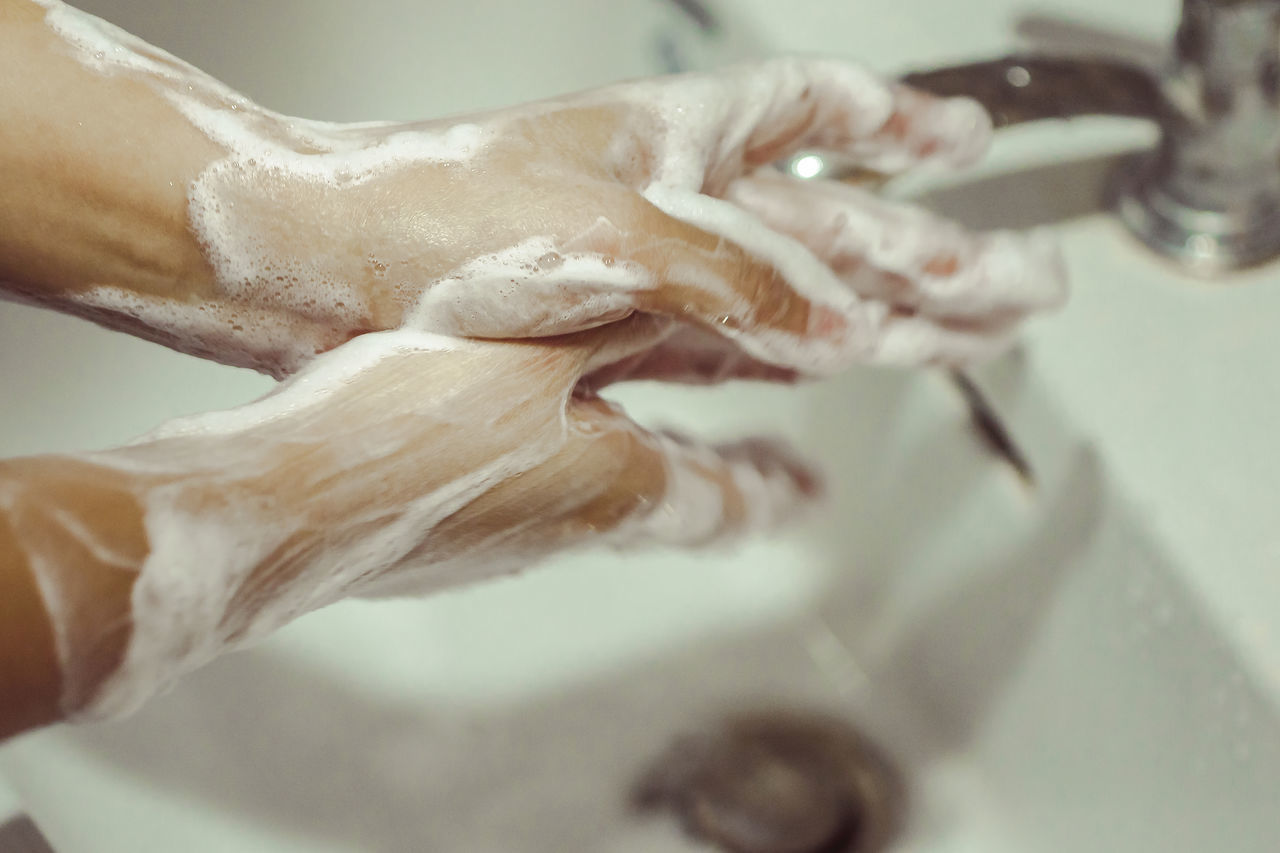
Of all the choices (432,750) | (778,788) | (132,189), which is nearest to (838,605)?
(778,788)

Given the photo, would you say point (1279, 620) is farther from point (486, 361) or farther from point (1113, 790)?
point (486, 361)

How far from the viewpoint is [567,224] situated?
36 cm

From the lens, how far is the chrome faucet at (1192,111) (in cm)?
47

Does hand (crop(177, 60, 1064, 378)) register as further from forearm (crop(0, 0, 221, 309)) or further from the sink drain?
the sink drain

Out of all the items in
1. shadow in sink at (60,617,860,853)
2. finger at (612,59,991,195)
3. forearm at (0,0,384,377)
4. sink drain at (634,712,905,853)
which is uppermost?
forearm at (0,0,384,377)

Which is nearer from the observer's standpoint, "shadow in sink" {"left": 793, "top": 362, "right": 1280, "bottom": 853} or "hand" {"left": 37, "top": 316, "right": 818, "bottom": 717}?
"hand" {"left": 37, "top": 316, "right": 818, "bottom": 717}

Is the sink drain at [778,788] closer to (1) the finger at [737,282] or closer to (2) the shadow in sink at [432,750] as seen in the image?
(2) the shadow in sink at [432,750]

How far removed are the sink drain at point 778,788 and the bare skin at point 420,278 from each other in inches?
10.6

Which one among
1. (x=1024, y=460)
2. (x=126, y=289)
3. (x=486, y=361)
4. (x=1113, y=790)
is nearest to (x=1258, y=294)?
(x=1024, y=460)

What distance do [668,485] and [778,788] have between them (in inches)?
12.6

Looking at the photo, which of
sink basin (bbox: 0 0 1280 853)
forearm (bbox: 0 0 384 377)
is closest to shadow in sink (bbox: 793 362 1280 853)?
sink basin (bbox: 0 0 1280 853)

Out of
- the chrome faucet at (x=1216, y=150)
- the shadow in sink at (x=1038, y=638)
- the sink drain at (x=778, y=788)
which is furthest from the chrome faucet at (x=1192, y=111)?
the sink drain at (x=778, y=788)

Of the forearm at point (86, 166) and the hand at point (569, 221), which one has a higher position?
the forearm at point (86, 166)

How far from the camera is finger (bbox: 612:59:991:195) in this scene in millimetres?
410
